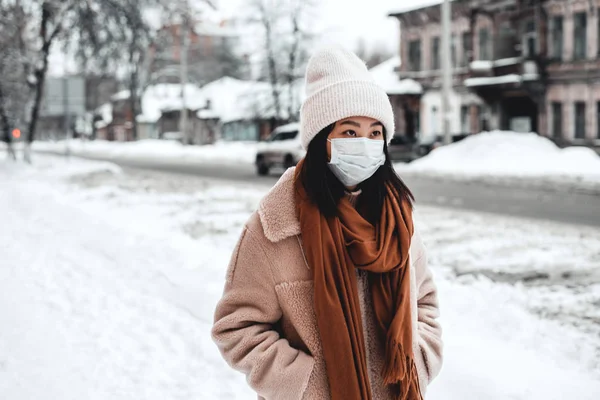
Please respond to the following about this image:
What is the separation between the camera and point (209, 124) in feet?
229

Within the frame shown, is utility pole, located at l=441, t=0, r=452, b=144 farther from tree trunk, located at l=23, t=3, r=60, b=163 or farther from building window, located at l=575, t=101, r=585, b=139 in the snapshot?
tree trunk, located at l=23, t=3, r=60, b=163

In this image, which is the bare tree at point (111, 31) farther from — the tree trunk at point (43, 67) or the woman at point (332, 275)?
the woman at point (332, 275)

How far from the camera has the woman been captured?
2.16 metres

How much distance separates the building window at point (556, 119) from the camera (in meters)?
35.1

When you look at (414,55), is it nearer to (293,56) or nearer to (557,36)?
(293,56)

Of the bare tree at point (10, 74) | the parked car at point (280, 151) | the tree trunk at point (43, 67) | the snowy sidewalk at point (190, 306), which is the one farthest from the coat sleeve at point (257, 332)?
the parked car at point (280, 151)

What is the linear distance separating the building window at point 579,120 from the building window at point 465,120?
745 centimetres

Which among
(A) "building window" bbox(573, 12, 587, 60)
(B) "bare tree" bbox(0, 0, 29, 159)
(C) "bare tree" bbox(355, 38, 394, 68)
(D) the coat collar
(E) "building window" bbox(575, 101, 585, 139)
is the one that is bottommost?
(D) the coat collar

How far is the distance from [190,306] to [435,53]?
38773mm

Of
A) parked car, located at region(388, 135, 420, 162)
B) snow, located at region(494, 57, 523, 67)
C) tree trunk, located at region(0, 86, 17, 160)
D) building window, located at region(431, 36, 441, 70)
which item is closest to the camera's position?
tree trunk, located at region(0, 86, 17, 160)

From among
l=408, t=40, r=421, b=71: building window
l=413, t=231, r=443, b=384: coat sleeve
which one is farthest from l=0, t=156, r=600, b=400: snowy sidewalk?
l=408, t=40, r=421, b=71: building window

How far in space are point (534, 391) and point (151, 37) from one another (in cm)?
1781

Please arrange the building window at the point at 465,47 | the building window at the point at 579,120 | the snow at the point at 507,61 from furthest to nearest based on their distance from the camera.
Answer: the building window at the point at 465,47 < the snow at the point at 507,61 < the building window at the point at 579,120

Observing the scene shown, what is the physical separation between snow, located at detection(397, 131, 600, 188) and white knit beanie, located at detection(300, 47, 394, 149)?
65.8 feet
